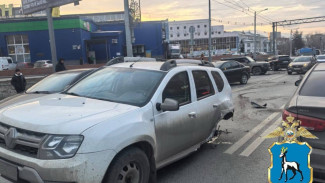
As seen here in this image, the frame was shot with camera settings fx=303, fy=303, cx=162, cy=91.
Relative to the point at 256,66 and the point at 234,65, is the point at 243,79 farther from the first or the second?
the point at 256,66

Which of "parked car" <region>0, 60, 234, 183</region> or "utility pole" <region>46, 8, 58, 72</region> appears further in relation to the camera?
"utility pole" <region>46, 8, 58, 72</region>

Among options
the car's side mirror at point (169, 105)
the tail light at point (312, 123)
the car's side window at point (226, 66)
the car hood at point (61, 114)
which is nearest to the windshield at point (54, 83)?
the car hood at point (61, 114)

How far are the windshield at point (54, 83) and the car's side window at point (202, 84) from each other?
148 inches

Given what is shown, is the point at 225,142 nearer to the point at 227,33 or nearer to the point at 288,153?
the point at 288,153

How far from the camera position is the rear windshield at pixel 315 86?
3795 millimetres

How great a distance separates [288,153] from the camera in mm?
2402

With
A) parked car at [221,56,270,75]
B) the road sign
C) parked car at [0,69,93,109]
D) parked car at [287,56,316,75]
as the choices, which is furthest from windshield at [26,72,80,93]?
parked car at [287,56,316,75]

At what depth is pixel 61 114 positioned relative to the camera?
337 cm

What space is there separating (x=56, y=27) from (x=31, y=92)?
3371 cm

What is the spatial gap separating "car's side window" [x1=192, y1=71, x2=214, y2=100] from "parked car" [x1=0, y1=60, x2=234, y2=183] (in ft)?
0.06

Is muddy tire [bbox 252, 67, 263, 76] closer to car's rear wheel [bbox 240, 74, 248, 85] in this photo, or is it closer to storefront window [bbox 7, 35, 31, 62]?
car's rear wheel [bbox 240, 74, 248, 85]

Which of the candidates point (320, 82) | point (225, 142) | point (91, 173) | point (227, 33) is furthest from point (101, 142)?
point (227, 33)

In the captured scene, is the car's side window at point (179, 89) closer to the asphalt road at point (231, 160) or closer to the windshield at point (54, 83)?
the asphalt road at point (231, 160)

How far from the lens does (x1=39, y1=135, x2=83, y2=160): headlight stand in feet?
9.72
